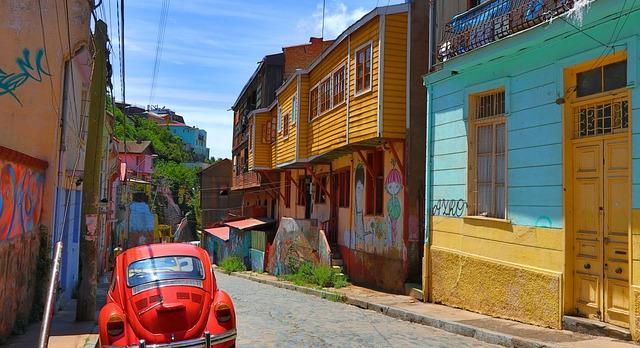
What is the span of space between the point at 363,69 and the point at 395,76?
135 centimetres

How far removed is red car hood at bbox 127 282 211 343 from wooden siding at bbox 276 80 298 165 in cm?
1533

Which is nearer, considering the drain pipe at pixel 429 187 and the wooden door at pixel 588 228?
the wooden door at pixel 588 228

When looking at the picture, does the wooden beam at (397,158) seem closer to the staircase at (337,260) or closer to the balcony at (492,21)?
the balcony at (492,21)

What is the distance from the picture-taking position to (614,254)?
8.19 metres

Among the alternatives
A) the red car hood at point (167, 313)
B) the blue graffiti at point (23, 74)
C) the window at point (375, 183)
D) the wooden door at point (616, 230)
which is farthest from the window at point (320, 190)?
the red car hood at point (167, 313)

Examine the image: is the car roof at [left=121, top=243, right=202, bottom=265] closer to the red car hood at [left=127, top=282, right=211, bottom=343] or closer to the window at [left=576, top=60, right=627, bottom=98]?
the red car hood at [left=127, top=282, right=211, bottom=343]

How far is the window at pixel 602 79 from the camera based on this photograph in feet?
26.7

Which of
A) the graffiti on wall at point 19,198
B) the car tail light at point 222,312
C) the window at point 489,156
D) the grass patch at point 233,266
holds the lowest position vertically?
the grass patch at point 233,266

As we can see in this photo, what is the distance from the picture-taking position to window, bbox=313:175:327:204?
21766 mm

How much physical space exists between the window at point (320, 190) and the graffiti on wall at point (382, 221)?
4037 mm

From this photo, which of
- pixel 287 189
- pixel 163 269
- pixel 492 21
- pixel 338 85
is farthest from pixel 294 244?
pixel 163 269

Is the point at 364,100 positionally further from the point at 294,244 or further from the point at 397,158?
the point at 294,244

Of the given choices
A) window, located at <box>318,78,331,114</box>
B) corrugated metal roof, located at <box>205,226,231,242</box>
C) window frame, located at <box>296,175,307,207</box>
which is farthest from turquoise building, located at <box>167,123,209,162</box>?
window, located at <box>318,78,331,114</box>

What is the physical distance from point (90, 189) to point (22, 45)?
3.08 m
